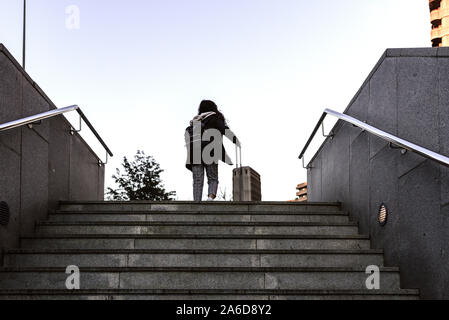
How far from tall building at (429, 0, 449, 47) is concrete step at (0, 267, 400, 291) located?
57.7 feet

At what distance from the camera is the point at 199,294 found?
3.92 m

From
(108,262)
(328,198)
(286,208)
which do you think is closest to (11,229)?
(108,262)

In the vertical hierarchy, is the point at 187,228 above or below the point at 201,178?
below

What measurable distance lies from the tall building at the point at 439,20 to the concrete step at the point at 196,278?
57.7 feet

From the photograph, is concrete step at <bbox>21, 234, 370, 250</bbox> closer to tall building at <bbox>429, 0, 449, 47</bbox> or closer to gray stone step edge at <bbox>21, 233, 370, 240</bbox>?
gray stone step edge at <bbox>21, 233, 370, 240</bbox>

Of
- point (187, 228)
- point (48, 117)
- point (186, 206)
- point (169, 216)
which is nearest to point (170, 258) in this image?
point (187, 228)

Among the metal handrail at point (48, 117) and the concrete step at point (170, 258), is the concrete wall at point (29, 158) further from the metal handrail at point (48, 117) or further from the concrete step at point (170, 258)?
the concrete step at point (170, 258)

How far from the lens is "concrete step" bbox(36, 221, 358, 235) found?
545cm

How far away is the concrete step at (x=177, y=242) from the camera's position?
508 centimetres

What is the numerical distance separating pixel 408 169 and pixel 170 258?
7.11ft

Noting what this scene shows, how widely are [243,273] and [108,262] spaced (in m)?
1.22

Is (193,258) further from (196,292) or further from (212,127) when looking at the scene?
(212,127)

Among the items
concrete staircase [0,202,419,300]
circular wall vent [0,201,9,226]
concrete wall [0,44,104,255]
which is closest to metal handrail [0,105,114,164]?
concrete wall [0,44,104,255]

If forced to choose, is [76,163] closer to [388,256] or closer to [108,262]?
[108,262]
